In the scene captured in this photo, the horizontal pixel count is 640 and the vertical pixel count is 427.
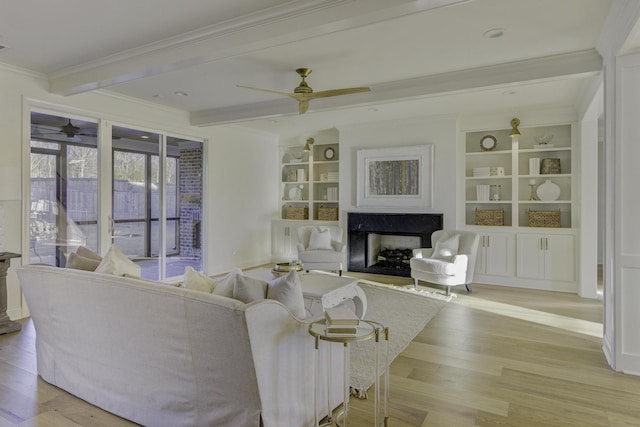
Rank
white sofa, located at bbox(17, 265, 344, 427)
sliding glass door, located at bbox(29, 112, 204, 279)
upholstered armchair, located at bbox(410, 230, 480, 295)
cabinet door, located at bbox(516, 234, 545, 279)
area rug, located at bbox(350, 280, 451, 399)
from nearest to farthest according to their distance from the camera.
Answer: white sofa, located at bbox(17, 265, 344, 427), area rug, located at bbox(350, 280, 451, 399), sliding glass door, located at bbox(29, 112, 204, 279), upholstered armchair, located at bbox(410, 230, 480, 295), cabinet door, located at bbox(516, 234, 545, 279)

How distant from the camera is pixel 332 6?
2521 millimetres

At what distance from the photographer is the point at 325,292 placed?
3.24 metres

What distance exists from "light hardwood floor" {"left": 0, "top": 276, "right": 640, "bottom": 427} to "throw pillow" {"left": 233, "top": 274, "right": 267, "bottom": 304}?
97cm

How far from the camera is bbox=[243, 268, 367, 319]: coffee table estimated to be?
125 inches

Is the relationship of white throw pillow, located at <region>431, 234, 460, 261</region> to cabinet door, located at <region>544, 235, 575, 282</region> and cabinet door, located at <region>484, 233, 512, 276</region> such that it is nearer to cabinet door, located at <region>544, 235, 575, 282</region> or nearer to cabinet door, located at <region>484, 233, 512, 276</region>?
cabinet door, located at <region>484, 233, 512, 276</region>

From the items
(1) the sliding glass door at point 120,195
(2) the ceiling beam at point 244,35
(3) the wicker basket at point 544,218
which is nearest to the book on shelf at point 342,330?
(2) the ceiling beam at point 244,35

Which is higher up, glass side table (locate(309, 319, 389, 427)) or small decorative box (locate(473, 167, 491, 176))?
small decorative box (locate(473, 167, 491, 176))

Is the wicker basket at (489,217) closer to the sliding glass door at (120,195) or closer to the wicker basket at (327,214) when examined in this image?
the wicker basket at (327,214)

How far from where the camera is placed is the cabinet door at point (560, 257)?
209 inches

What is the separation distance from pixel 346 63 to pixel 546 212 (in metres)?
3.82

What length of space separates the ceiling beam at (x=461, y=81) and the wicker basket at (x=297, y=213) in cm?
265

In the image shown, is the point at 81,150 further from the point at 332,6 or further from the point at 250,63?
the point at 332,6

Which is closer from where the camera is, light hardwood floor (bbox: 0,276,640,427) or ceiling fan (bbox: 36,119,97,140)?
light hardwood floor (bbox: 0,276,640,427)

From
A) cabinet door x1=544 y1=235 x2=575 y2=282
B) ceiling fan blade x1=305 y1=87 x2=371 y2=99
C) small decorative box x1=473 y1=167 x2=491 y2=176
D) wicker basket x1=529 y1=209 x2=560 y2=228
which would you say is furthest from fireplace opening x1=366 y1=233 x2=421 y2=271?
ceiling fan blade x1=305 y1=87 x2=371 y2=99
